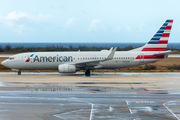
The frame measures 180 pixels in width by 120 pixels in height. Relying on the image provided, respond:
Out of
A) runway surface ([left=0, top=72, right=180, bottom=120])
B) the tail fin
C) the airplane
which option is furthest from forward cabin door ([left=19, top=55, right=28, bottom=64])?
the tail fin

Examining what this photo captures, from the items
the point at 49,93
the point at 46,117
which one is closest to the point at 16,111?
the point at 46,117

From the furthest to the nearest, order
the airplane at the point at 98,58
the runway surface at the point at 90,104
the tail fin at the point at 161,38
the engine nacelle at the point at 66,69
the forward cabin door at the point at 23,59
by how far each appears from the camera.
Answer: the tail fin at the point at 161,38, the forward cabin door at the point at 23,59, the airplane at the point at 98,58, the engine nacelle at the point at 66,69, the runway surface at the point at 90,104

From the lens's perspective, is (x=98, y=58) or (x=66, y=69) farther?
(x=98, y=58)

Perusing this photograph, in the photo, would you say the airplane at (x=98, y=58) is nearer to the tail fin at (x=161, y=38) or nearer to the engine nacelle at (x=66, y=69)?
the tail fin at (x=161, y=38)

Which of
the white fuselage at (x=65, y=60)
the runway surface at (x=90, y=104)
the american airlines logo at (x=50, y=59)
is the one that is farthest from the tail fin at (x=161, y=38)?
the runway surface at (x=90, y=104)

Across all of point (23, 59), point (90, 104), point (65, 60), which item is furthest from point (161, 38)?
point (90, 104)

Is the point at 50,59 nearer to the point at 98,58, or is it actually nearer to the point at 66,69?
the point at 66,69

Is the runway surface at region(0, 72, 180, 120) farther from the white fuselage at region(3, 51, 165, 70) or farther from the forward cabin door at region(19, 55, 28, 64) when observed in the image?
the forward cabin door at region(19, 55, 28, 64)

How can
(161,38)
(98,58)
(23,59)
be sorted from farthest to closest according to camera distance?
(161,38)
(98,58)
(23,59)

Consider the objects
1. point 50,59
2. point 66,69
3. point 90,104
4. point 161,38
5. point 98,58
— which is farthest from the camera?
point 161,38

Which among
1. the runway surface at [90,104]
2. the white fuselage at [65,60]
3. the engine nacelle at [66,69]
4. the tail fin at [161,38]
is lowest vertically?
the runway surface at [90,104]

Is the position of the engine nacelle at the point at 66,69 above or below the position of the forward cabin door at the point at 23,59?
below

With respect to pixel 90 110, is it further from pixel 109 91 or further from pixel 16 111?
pixel 109 91

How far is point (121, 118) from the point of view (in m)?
12.9
